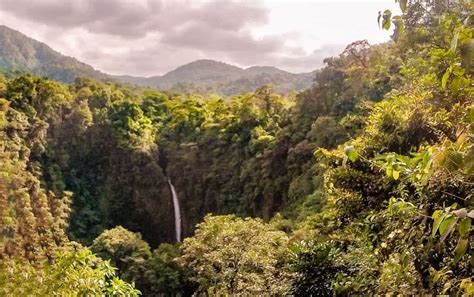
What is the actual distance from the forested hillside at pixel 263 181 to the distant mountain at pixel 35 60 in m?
106

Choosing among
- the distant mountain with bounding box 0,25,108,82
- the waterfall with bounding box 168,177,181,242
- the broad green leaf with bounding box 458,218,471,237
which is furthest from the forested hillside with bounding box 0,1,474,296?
the distant mountain with bounding box 0,25,108,82

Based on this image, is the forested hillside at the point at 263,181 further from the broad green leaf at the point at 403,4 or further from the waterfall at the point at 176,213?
the waterfall at the point at 176,213

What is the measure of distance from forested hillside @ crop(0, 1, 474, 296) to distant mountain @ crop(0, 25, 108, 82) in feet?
349

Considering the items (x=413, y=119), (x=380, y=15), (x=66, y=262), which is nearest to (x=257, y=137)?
(x=413, y=119)

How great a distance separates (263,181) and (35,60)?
7384 inches

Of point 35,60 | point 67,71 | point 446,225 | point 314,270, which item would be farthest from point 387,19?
point 35,60

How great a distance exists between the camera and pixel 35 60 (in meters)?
183

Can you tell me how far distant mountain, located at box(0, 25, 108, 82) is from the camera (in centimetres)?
13812

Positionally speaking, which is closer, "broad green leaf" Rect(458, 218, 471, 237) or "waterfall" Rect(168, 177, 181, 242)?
"broad green leaf" Rect(458, 218, 471, 237)

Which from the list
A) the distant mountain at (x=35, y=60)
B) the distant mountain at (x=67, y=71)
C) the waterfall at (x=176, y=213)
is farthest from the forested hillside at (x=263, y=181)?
the distant mountain at (x=35, y=60)

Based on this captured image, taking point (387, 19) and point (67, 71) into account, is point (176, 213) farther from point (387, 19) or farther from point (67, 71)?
point (67, 71)

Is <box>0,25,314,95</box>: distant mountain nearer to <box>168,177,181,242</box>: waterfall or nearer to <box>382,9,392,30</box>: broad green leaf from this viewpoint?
<box>168,177,181,242</box>: waterfall

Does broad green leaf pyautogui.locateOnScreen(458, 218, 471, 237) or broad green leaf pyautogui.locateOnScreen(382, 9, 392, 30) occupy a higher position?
broad green leaf pyautogui.locateOnScreen(382, 9, 392, 30)

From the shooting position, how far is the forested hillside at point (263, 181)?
2676 millimetres
